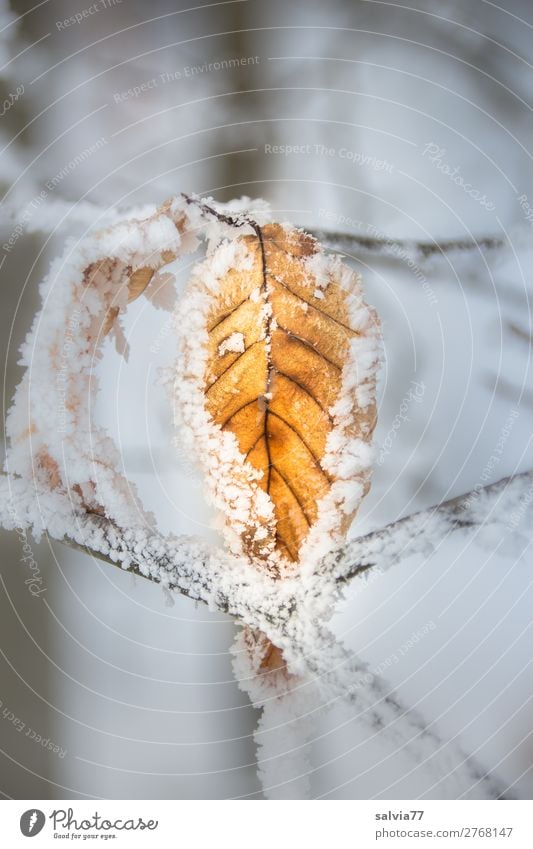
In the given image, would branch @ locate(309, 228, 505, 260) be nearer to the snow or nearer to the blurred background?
the blurred background

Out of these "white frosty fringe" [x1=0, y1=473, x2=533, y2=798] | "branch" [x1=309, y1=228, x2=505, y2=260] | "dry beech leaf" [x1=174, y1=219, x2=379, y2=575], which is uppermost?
"branch" [x1=309, y1=228, x2=505, y2=260]

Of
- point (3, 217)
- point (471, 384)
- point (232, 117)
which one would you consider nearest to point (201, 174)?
point (232, 117)

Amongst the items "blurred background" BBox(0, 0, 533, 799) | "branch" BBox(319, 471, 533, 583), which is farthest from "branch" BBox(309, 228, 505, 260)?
"branch" BBox(319, 471, 533, 583)

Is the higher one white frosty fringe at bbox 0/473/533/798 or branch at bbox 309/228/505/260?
branch at bbox 309/228/505/260

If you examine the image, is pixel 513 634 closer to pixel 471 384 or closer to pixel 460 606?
pixel 460 606

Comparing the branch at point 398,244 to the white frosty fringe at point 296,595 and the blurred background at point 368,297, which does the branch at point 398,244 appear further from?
the white frosty fringe at point 296,595

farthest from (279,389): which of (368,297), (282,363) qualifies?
(368,297)

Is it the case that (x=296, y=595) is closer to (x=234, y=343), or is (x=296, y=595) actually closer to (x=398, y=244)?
(x=234, y=343)
